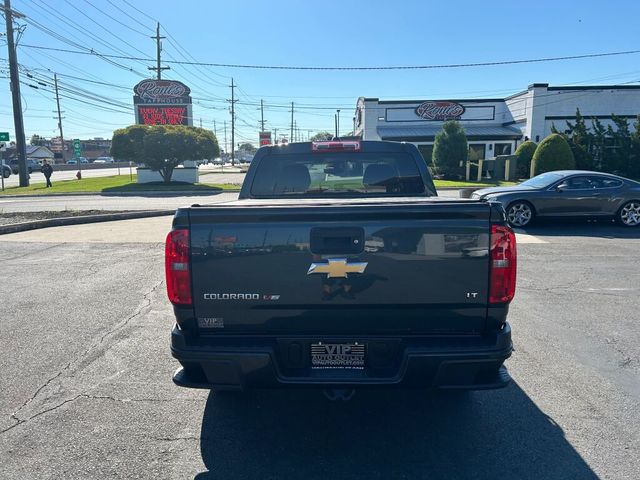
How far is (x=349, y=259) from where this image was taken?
9.27ft

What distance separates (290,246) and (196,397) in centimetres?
177

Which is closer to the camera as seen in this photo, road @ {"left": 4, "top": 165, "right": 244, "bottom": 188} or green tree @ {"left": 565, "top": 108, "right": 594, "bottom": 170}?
green tree @ {"left": 565, "top": 108, "right": 594, "bottom": 170}

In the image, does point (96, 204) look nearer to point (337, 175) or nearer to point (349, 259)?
point (337, 175)

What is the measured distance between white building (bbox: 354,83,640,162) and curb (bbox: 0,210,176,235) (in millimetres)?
25279

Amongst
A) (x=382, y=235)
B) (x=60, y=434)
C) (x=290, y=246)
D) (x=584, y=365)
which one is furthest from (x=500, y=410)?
(x=60, y=434)

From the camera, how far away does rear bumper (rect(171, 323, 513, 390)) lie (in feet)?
9.29

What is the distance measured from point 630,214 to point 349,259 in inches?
474

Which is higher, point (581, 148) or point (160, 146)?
point (160, 146)

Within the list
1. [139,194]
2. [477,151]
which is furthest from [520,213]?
[477,151]

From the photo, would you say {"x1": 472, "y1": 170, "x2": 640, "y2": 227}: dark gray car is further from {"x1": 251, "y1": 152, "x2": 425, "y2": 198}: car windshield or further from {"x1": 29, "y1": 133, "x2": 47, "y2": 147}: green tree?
{"x1": 29, "y1": 133, "x2": 47, "y2": 147}: green tree

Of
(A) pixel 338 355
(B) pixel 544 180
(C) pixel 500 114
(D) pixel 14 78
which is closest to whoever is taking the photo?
(A) pixel 338 355

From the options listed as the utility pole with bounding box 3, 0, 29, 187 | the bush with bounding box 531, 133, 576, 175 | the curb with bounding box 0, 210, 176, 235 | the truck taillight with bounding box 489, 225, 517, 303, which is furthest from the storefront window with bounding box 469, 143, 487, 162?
the truck taillight with bounding box 489, 225, 517, 303

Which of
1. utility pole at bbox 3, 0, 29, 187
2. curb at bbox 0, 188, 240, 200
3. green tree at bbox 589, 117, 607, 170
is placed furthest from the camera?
utility pole at bbox 3, 0, 29, 187

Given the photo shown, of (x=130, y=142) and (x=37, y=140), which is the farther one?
(x=37, y=140)
